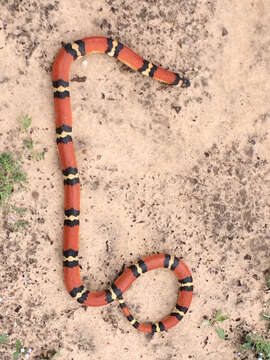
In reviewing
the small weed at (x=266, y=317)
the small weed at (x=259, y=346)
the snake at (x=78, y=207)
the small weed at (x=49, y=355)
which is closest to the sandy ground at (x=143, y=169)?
the small weed at (x=49, y=355)

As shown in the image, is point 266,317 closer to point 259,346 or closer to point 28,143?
point 259,346

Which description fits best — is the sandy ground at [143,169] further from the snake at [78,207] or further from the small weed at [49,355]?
the snake at [78,207]

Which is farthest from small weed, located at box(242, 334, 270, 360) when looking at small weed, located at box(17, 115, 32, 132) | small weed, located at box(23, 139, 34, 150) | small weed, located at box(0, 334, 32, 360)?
small weed, located at box(17, 115, 32, 132)

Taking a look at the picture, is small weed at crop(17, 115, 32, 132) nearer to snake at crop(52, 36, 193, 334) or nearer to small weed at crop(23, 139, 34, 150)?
small weed at crop(23, 139, 34, 150)

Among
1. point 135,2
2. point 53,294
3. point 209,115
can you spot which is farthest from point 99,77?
Answer: point 53,294

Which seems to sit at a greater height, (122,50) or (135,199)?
(122,50)

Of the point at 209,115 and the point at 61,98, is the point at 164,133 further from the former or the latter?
the point at 61,98
